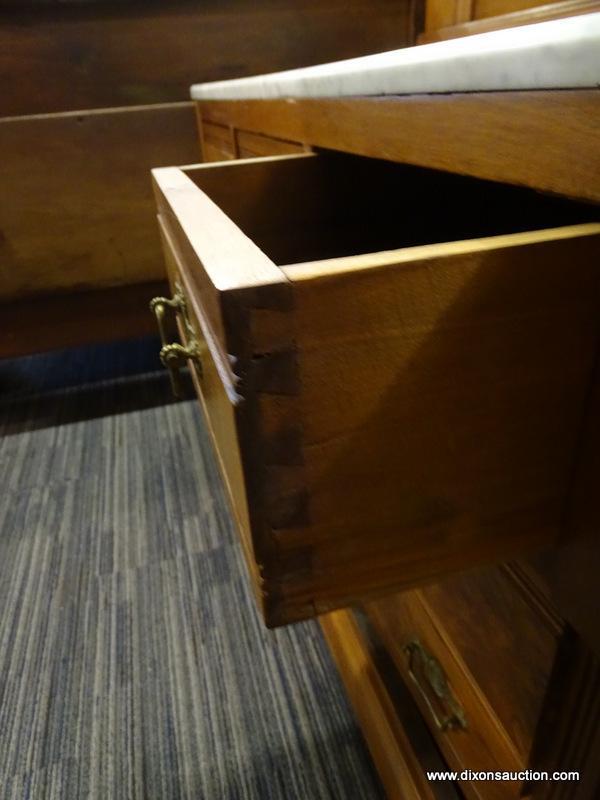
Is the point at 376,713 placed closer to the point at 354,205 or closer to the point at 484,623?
the point at 484,623

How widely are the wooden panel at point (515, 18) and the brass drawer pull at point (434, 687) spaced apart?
813mm

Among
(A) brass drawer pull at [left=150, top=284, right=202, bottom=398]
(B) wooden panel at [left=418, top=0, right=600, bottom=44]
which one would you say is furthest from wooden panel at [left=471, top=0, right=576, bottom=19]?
(A) brass drawer pull at [left=150, top=284, right=202, bottom=398]

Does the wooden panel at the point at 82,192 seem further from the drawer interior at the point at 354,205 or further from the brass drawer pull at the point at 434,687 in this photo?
the brass drawer pull at the point at 434,687

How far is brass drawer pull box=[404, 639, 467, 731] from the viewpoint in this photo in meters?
0.52

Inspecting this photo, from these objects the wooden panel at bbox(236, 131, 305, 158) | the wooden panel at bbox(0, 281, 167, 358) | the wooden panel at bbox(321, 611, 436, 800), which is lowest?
the wooden panel at bbox(321, 611, 436, 800)

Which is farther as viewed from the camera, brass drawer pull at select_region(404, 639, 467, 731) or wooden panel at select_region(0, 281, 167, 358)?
wooden panel at select_region(0, 281, 167, 358)

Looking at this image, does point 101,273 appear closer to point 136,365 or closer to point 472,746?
point 136,365

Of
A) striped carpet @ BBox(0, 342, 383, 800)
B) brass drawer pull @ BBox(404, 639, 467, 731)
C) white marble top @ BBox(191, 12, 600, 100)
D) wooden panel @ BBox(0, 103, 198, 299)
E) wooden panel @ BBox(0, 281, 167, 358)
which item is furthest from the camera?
wooden panel @ BBox(0, 281, 167, 358)

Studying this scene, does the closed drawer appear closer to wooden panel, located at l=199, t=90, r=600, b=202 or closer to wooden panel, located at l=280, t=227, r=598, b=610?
wooden panel, located at l=280, t=227, r=598, b=610

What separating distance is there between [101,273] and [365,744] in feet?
3.32

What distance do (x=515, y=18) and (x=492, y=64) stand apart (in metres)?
0.84

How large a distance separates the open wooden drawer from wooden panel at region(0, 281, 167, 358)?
1.03 meters

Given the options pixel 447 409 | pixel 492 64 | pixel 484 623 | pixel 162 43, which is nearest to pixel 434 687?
pixel 484 623

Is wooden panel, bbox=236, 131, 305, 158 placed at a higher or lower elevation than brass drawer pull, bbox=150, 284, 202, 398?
higher
